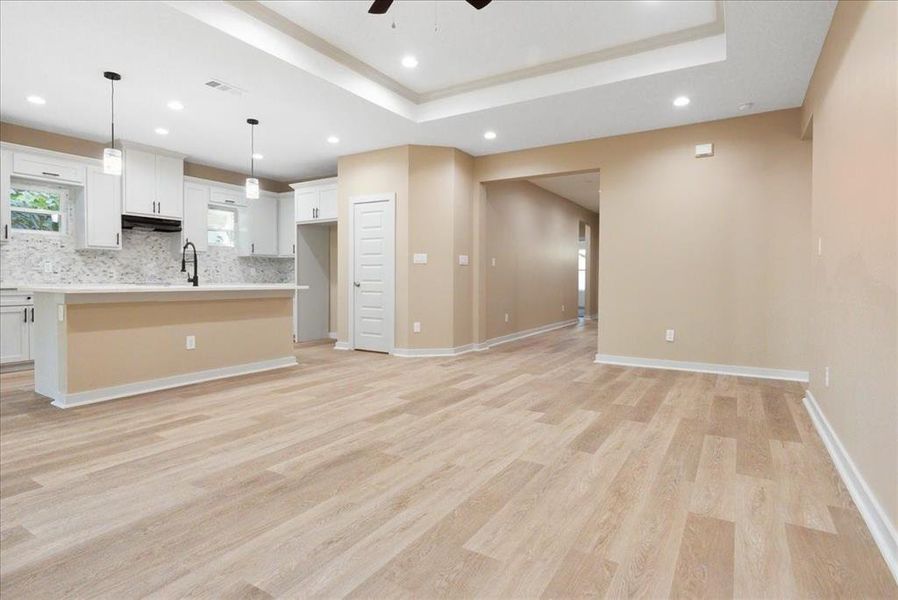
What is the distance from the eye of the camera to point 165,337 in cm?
418

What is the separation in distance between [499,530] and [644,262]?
4.23 meters

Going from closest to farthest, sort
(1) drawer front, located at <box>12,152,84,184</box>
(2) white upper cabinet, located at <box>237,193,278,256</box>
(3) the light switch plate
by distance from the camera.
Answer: (3) the light switch plate, (1) drawer front, located at <box>12,152,84,184</box>, (2) white upper cabinet, located at <box>237,193,278,256</box>

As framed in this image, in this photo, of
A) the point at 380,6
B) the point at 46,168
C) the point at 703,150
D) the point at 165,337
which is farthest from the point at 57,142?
the point at 703,150

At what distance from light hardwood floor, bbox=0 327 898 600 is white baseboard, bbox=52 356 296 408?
166 mm

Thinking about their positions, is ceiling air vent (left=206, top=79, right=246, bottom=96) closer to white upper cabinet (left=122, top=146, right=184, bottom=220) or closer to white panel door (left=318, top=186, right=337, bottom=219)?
white panel door (left=318, top=186, right=337, bottom=219)

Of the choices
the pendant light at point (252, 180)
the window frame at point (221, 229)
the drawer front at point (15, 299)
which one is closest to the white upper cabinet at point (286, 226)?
the window frame at point (221, 229)

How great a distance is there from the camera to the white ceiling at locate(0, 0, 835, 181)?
10.4 ft

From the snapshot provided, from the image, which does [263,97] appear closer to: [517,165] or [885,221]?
[517,165]

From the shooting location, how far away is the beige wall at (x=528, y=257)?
276 inches

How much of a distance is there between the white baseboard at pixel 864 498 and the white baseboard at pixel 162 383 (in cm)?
467

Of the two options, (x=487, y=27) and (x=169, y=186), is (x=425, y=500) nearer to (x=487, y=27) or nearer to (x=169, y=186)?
(x=487, y=27)

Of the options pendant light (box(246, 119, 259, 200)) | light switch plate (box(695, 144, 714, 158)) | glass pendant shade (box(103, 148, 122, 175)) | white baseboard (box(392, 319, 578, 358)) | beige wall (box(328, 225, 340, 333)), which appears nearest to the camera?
glass pendant shade (box(103, 148, 122, 175))

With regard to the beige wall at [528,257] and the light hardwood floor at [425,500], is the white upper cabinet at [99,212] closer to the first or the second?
the light hardwood floor at [425,500]

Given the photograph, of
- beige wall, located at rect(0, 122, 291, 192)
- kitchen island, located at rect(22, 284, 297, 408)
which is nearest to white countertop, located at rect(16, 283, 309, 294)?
kitchen island, located at rect(22, 284, 297, 408)
